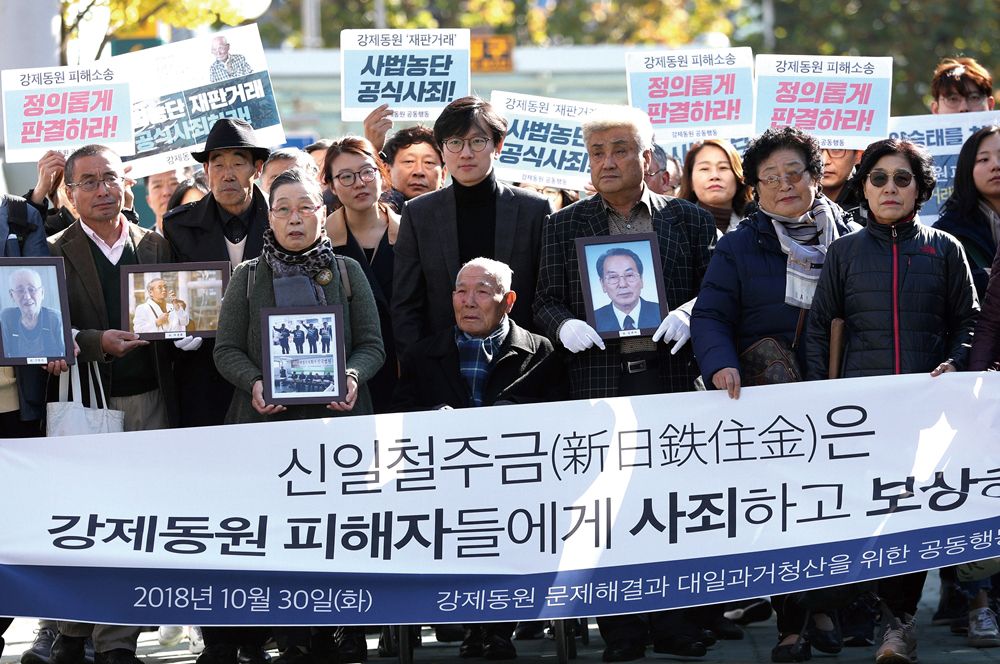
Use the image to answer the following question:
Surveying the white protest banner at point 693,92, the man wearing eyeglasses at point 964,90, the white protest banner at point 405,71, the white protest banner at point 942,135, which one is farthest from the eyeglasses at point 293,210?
the man wearing eyeglasses at point 964,90

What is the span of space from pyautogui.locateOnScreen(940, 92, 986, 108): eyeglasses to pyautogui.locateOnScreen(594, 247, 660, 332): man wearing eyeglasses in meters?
3.13

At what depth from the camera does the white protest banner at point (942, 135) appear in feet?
26.4

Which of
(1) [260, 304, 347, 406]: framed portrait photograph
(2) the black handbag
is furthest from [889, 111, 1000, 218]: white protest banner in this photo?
(1) [260, 304, 347, 406]: framed portrait photograph

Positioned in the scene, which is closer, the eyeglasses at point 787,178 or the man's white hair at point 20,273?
the man's white hair at point 20,273

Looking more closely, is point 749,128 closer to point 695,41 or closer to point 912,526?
point 912,526

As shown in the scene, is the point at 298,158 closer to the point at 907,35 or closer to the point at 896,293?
the point at 896,293

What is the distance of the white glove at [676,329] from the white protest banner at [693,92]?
274 centimetres

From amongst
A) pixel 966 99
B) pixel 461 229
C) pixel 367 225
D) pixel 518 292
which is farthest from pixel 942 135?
pixel 367 225

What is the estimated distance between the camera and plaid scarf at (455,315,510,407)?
245 inches

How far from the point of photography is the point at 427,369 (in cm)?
628

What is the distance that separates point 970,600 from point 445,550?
265 cm

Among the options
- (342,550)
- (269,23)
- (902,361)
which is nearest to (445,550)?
(342,550)

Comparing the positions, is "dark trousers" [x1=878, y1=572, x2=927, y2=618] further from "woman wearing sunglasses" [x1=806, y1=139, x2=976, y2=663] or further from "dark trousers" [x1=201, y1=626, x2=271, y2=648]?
"dark trousers" [x1=201, y1=626, x2=271, y2=648]

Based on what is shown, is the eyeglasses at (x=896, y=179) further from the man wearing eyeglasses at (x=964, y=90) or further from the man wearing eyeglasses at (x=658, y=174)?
the man wearing eyeglasses at (x=964, y=90)
